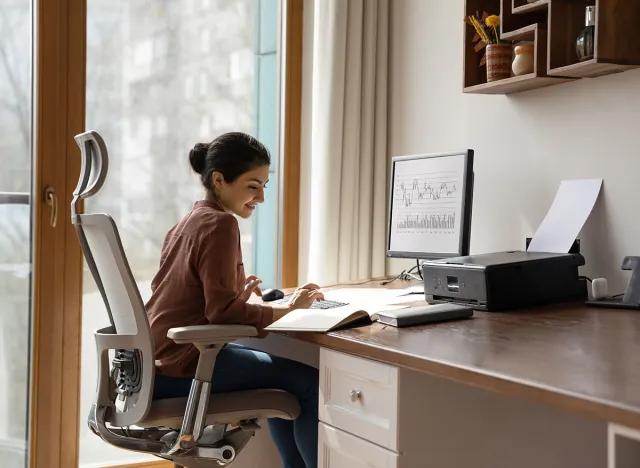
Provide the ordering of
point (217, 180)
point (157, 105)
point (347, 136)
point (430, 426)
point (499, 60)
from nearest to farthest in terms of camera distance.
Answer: point (430, 426), point (217, 180), point (499, 60), point (157, 105), point (347, 136)

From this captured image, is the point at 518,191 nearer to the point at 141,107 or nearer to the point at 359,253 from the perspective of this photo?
the point at 359,253

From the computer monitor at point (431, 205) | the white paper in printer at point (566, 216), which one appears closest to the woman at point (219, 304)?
the computer monitor at point (431, 205)

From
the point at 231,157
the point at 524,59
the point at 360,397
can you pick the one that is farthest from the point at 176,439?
the point at 524,59

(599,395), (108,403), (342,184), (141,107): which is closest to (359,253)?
(342,184)

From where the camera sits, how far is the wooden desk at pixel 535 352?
1.15m

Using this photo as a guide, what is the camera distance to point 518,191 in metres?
2.54

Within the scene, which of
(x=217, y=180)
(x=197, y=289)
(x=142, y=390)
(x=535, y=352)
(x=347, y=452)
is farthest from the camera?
(x=217, y=180)

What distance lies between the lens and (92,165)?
1918mm

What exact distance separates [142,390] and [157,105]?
4.72 ft

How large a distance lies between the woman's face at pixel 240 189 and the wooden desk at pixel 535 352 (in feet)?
1.61

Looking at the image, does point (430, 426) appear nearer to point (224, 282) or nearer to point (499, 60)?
point (224, 282)

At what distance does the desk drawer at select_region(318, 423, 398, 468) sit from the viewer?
156cm

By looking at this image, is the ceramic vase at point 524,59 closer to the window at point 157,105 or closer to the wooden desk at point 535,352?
the wooden desk at point 535,352

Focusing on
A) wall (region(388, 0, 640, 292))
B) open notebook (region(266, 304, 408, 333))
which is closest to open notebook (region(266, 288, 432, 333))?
open notebook (region(266, 304, 408, 333))
